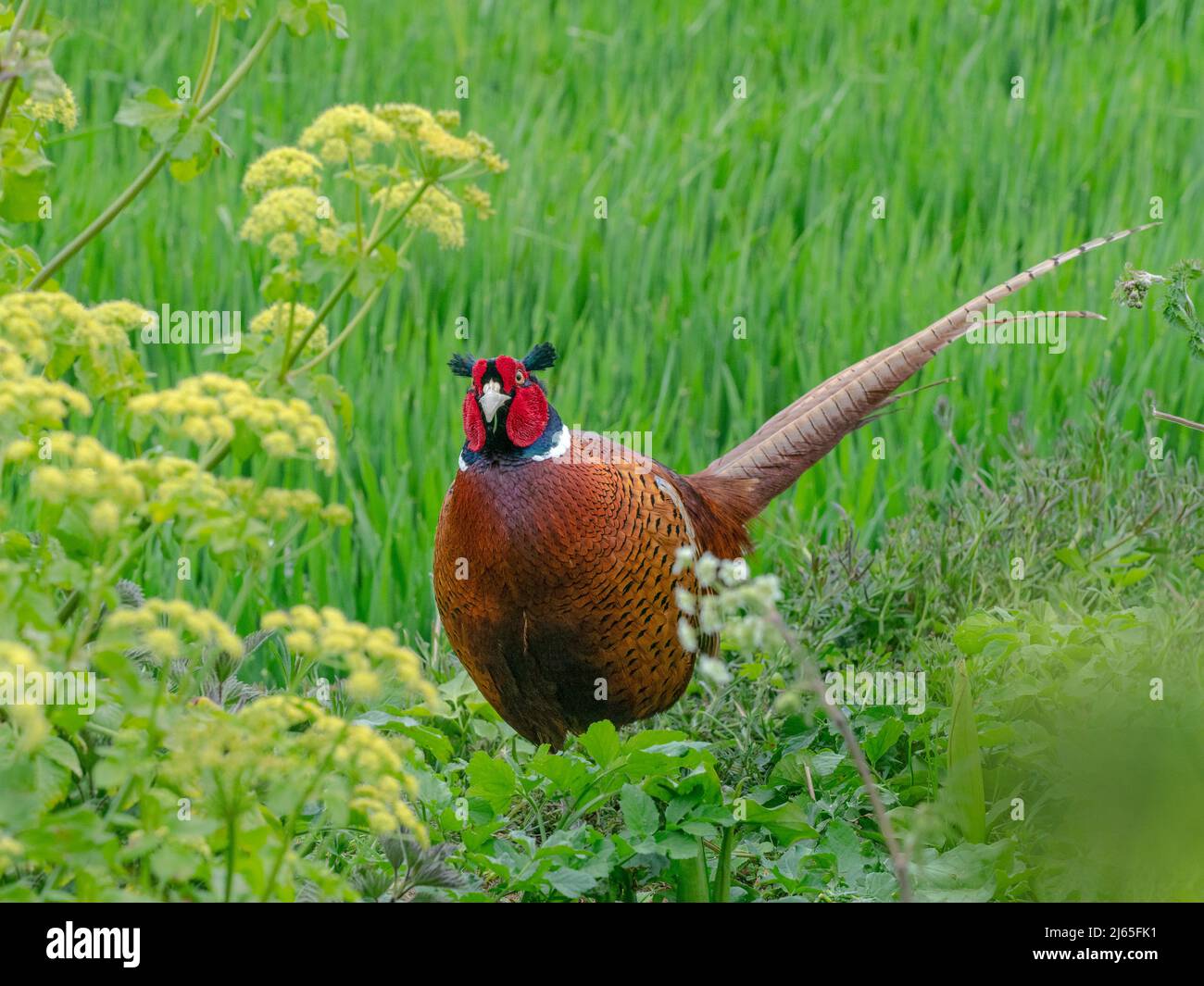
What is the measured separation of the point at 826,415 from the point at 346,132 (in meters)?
1.76

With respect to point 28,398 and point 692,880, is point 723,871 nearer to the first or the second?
point 692,880

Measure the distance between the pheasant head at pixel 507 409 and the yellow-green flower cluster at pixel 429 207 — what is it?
49 centimetres

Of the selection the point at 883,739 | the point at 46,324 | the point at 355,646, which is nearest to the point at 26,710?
the point at 355,646

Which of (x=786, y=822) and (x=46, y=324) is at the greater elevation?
(x=46, y=324)

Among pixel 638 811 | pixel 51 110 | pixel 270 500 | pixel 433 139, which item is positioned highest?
pixel 51 110

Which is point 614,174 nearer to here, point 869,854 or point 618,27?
point 618,27

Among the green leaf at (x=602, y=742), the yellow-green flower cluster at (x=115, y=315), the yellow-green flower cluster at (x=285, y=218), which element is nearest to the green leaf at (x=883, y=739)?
the green leaf at (x=602, y=742)

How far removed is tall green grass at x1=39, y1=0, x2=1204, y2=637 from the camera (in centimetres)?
462

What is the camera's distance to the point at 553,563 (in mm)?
3033

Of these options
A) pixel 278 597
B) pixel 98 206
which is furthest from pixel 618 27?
pixel 278 597

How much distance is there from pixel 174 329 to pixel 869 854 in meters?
2.74

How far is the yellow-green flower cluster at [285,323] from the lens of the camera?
7.75ft

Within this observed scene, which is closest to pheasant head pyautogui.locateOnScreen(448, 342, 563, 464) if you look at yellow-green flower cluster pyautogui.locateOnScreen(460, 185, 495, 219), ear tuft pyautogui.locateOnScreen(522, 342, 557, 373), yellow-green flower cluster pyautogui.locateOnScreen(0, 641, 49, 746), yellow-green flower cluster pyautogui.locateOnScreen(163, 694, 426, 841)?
ear tuft pyautogui.locateOnScreen(522, 342, 557, 373)

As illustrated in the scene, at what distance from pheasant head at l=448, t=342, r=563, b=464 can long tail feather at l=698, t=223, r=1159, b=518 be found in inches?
32.0
